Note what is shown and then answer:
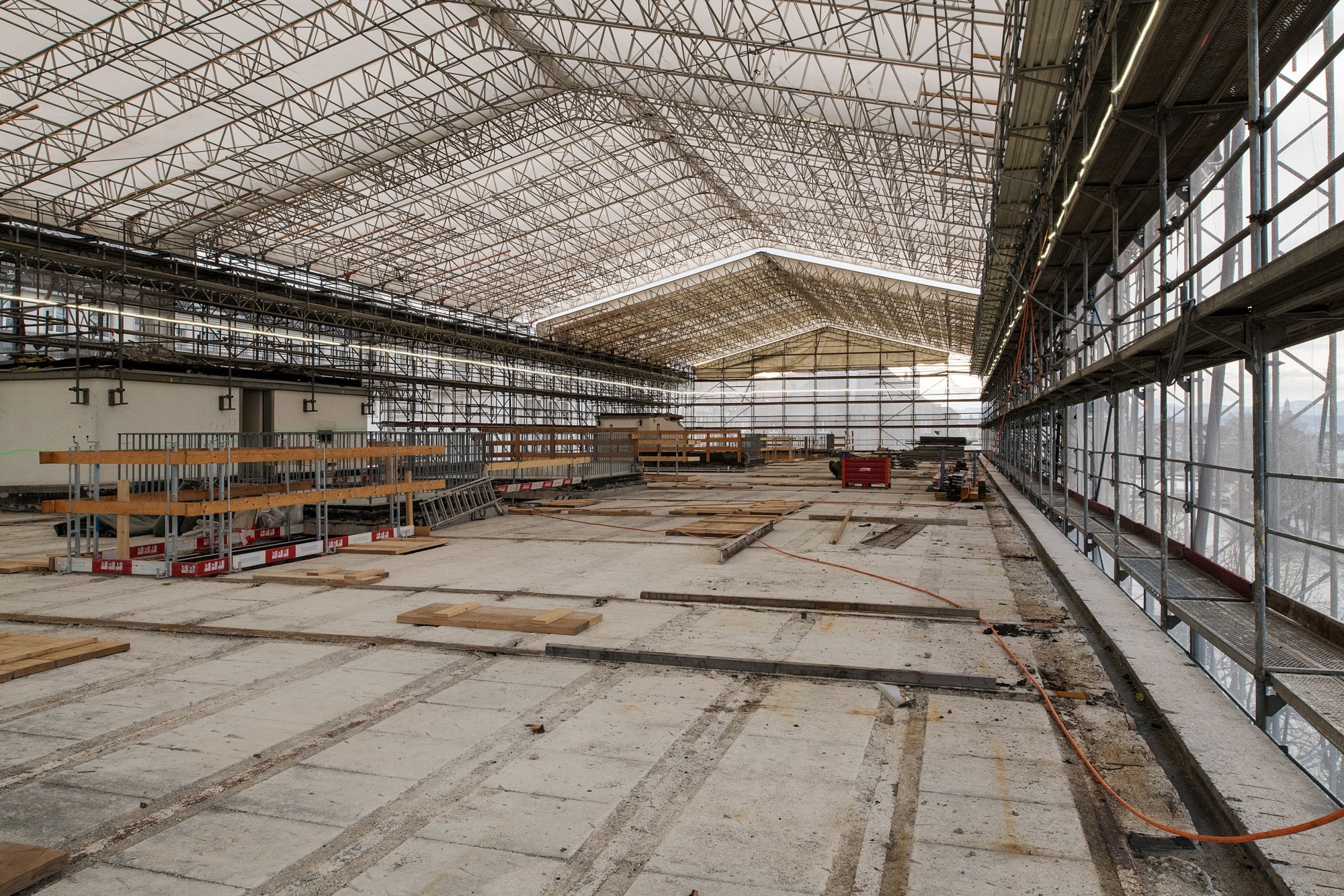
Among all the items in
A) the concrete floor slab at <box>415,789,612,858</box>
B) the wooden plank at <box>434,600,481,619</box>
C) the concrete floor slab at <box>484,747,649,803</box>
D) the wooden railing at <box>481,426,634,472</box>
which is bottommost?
the concrete floor slab at <box>415,789,612,858</box>

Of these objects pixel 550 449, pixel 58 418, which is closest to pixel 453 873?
pixel 58 418

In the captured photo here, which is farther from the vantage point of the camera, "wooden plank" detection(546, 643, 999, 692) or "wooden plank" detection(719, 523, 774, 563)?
"wooden plank" detection(719, 523, 774, 563)

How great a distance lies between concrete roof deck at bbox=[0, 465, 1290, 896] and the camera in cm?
349

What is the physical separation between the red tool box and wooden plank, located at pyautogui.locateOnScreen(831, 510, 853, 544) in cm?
907

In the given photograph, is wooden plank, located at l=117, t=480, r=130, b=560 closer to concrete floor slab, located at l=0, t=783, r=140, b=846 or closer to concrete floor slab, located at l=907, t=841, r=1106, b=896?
concrete floor slab, located at l=0, t=783, r=140, b=846

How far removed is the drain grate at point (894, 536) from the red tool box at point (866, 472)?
1103 cm

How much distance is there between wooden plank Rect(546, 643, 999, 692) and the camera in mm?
5957

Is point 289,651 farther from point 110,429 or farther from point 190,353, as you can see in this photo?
point 190,353

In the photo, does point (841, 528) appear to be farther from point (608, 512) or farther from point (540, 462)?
point (540, 462)

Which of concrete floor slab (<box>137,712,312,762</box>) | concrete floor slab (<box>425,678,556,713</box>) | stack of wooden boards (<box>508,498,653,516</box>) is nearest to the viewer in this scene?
concrete floor slab (<box>137,712,312,762</box>)

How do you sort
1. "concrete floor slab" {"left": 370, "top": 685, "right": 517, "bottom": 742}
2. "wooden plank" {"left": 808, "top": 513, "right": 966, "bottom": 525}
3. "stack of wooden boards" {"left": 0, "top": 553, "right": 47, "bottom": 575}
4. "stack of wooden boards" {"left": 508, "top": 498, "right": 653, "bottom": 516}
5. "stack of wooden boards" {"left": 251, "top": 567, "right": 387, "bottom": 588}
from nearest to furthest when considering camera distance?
"concrete floor slab" {"left": 370, "top": 685, "right": 517, "bottom": 742}, "stack of wooden boards" {"left": 251, "top": 567, "right": 387, "bottom": 588}, "stack of wooden boards" {"left": 0, "top": 553, "right": 47, "bottom": 575}, "wooden plank" {"left": 808, "top": 513, "right": 966, "bottom": 525}, "stack of wooden boards" {"left": 508, "top": 498, "right": 653, "bottom": 516}

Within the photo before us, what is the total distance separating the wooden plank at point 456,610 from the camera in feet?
26.6

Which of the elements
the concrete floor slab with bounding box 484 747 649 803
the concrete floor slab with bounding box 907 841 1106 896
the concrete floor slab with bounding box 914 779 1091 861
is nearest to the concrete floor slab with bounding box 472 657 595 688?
the concrete floor slab with bounding box 484 747 649 803

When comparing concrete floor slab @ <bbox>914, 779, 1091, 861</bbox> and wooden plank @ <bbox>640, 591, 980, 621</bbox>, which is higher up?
wooden plank @ <bbox>640, 591, 980, 621</bbox>
